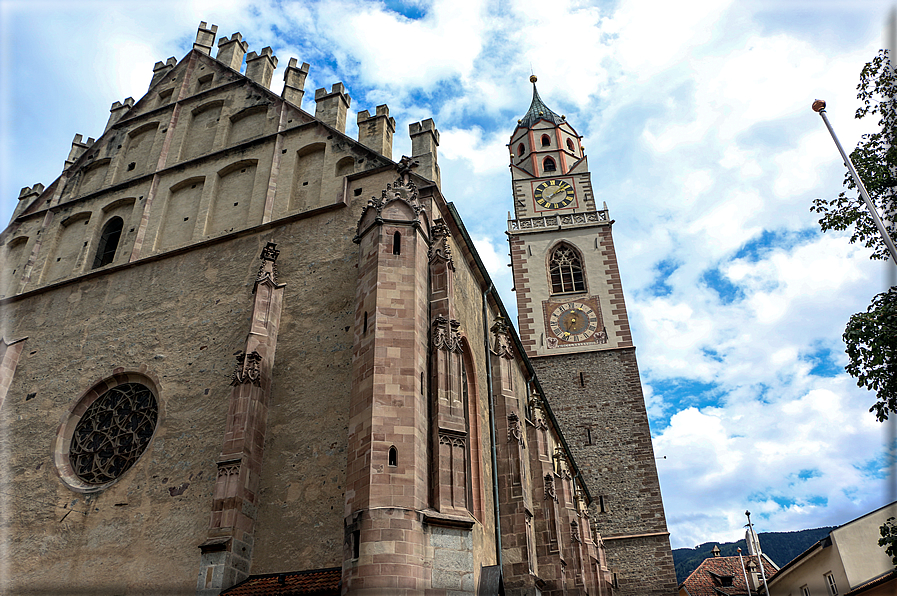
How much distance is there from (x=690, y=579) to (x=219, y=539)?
3891 cm

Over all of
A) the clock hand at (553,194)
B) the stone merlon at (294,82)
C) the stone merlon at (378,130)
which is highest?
the clock hand at (553,194)

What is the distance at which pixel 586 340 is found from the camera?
3098 cm

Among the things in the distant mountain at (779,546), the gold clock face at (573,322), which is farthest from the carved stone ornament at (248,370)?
the distant mountain at (779,546)

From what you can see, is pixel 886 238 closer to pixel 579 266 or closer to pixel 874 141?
pixel 874 141

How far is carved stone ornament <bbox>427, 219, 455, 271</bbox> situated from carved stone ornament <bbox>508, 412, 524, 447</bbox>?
415 cm

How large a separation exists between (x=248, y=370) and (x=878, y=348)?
9.73 m

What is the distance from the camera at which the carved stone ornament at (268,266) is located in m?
13.0

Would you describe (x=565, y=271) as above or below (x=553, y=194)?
below

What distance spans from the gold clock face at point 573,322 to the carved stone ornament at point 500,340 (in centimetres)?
1500

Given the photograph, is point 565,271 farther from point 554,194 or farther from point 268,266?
point 268,266

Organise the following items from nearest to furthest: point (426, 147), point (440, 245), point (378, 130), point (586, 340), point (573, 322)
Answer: point (440, 245) → point (426, 147) → point (378, 130) → point (586, 340) → point (573, 322)

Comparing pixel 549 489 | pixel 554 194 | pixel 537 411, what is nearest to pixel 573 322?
pixel 554 194

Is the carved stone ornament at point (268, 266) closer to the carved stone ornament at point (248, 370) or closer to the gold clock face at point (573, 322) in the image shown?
the carved stone ornament at point (248, 370)

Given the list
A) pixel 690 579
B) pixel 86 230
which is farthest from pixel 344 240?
pixel 690 579
